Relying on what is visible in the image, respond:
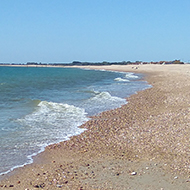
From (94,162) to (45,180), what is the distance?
1739 millimetres

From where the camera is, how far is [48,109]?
17703mm

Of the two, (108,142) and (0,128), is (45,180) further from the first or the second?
(0,128)

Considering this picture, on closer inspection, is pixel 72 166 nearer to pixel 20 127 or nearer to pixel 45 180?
pixel 45 180

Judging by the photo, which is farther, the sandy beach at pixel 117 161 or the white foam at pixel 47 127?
the white foam at pixel 47 127

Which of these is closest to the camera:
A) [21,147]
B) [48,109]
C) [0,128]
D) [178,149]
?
[178,149]

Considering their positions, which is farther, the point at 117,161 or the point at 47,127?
the point at 47,127

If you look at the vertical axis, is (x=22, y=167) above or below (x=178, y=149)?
below

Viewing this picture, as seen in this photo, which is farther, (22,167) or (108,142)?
(108,142)

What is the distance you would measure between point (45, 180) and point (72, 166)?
3.71ft

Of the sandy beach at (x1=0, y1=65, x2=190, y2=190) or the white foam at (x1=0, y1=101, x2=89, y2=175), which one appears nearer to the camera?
the sandy beach at (x1=0, y1=65, x2=190, y2=190)

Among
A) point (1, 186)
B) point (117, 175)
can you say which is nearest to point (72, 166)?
point (117, 175)

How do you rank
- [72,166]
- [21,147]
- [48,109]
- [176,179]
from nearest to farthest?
[176,179] < [72,166] < [21,147] < [48,109]

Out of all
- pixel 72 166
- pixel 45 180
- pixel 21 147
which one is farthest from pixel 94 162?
pixel 21 147

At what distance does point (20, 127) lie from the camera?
12469mm
